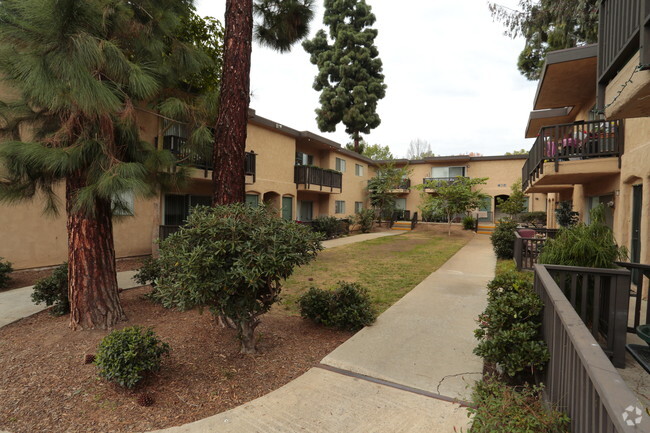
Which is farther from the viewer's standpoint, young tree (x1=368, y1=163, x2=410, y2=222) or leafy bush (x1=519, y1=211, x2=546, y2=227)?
young tree (x1=368, y1=163, x2=410, y2=222)

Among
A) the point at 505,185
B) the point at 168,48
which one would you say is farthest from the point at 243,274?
the point at 505,185

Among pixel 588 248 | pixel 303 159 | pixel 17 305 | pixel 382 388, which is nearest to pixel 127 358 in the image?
pixel 382 388

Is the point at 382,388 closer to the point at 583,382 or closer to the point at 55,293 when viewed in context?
the point at 583,382

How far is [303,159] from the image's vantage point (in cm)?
2044

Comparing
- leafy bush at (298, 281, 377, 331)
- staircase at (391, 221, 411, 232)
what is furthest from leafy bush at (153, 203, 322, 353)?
staircase at (391, 221, 411, 232)

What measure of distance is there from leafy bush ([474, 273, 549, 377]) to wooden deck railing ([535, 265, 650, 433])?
130mm

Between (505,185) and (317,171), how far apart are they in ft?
52.6

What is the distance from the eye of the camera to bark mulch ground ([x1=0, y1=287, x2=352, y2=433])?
2.95m

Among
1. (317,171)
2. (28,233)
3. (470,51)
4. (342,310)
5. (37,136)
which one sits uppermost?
(470,51)

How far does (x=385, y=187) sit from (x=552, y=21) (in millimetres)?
14307

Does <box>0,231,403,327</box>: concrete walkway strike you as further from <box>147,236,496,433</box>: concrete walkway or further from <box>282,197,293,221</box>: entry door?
<box>282,197,293,221</box>: entry door

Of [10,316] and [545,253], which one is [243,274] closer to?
[545,253]

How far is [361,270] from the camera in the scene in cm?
971

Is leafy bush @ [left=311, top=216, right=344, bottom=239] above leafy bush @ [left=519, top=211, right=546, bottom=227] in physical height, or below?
below
